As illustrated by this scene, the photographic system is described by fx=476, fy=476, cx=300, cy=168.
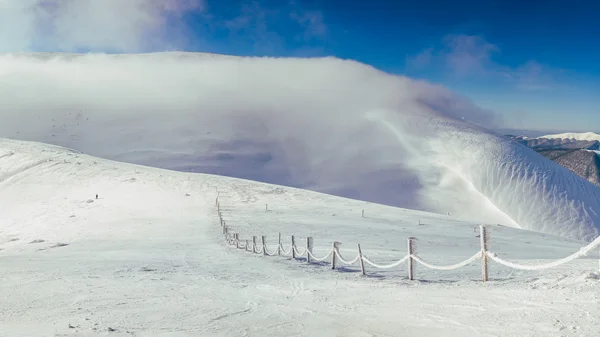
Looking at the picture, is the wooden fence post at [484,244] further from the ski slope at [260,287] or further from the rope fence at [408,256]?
the ski slope at [260,287]

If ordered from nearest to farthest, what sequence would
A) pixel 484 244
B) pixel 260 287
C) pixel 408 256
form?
pixel 484 244 → pixel 260 287 → pixel 408 256

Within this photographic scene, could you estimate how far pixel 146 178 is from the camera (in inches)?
1774

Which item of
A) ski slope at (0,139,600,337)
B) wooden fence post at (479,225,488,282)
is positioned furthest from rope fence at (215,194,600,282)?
ski slope at (0,139,600,337)

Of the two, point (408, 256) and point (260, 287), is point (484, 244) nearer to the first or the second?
point (408, 256)

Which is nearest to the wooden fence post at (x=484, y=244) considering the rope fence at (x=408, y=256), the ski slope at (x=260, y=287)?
the rope fence at (x=408, y=256)

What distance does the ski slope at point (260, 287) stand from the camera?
6.45 metres

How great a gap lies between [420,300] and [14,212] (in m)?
35.9

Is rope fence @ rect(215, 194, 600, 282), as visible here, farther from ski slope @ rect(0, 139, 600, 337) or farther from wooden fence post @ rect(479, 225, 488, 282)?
ski slope @ rect(0, 139, 600, 337)

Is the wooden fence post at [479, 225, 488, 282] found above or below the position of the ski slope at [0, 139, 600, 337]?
above

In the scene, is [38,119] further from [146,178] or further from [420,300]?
[420,300]

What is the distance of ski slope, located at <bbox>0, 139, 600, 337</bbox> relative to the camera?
6449 millimetres

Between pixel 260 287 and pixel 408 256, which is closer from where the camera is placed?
pixel 260 287

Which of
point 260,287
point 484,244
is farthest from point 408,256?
point 260,287

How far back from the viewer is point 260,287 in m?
10.3
